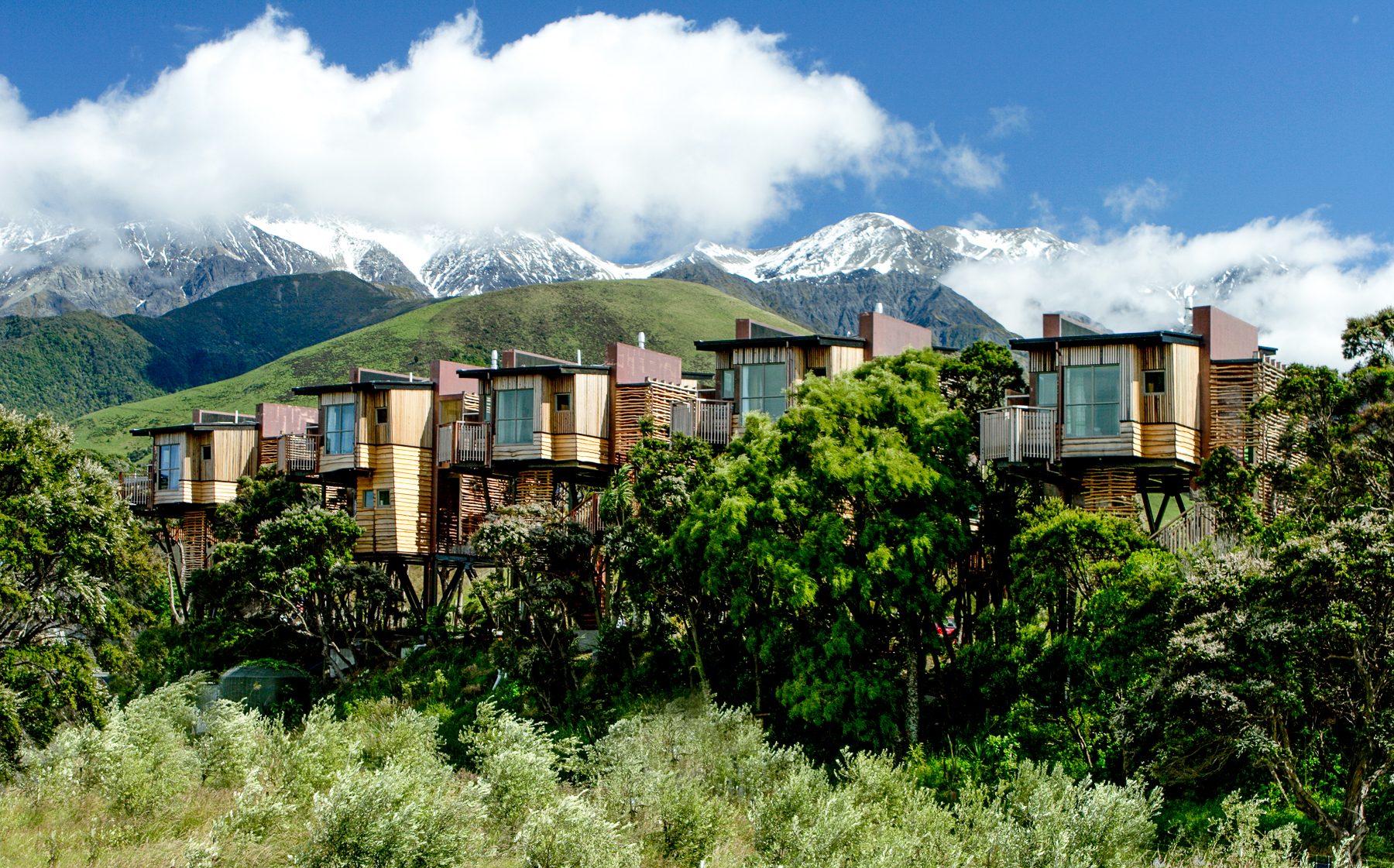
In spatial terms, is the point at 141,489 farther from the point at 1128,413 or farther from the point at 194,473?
the point at 1128,413

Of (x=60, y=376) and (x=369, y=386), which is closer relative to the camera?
(x=369, y=386)

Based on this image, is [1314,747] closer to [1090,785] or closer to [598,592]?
[1090,785]

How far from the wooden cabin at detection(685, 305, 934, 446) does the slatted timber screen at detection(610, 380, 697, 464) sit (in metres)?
2.42

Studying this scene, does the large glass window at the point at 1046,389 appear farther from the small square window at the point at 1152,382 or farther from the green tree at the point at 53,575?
the green tree at the point at 53,575

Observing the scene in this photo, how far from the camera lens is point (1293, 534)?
21.5 metres

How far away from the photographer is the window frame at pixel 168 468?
54.7 m

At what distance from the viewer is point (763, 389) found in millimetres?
39344

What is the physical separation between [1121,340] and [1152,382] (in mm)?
1415

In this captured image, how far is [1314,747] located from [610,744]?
14.3 m

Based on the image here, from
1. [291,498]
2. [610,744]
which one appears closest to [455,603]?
[291,498]

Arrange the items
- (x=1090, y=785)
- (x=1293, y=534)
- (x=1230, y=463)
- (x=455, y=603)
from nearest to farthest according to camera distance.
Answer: (x=1293, y=534), (x=1090, y=785), (x=1230, y=463), (x=455, y=603)

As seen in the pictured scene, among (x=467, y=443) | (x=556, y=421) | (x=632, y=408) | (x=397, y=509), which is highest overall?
(x=632, y=408)

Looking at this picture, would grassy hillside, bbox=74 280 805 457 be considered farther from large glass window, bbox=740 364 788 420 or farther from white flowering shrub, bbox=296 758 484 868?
white flowering shrub, bbox=296 758 484 868

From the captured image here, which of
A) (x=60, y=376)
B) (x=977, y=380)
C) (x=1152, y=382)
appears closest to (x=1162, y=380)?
(x=1152, y=382)
